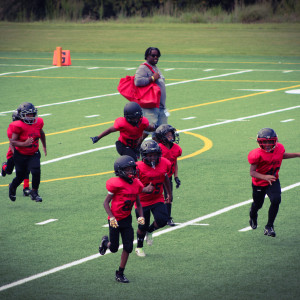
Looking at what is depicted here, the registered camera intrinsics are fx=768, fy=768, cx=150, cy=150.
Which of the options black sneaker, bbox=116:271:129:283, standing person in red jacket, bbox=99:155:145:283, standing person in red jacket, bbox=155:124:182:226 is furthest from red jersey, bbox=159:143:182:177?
black sneaker, bbox=116:271:129:283

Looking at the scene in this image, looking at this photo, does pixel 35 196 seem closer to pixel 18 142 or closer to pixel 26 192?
pixel 26 192

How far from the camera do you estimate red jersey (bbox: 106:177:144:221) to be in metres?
9.15

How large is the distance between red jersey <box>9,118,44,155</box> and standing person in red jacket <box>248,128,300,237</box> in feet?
13.0

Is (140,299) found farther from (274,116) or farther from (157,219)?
(274,116)

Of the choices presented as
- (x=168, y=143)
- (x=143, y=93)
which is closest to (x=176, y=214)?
→ (x=168, y=143)

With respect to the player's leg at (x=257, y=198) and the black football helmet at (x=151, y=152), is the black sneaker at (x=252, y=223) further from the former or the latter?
the black football helmet at (x=151, y=152)

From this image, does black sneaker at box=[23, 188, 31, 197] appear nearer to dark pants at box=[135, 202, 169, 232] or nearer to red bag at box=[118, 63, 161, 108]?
red bag at box=[118, 63, 161, 108]

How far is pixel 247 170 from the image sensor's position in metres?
15.0

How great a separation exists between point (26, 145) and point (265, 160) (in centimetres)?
413

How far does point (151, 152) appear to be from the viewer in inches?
388

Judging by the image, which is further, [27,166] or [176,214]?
[27,166]

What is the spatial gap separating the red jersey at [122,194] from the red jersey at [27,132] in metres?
3.96

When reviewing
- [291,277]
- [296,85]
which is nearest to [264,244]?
[291,277]

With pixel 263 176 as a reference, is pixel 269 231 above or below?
below
